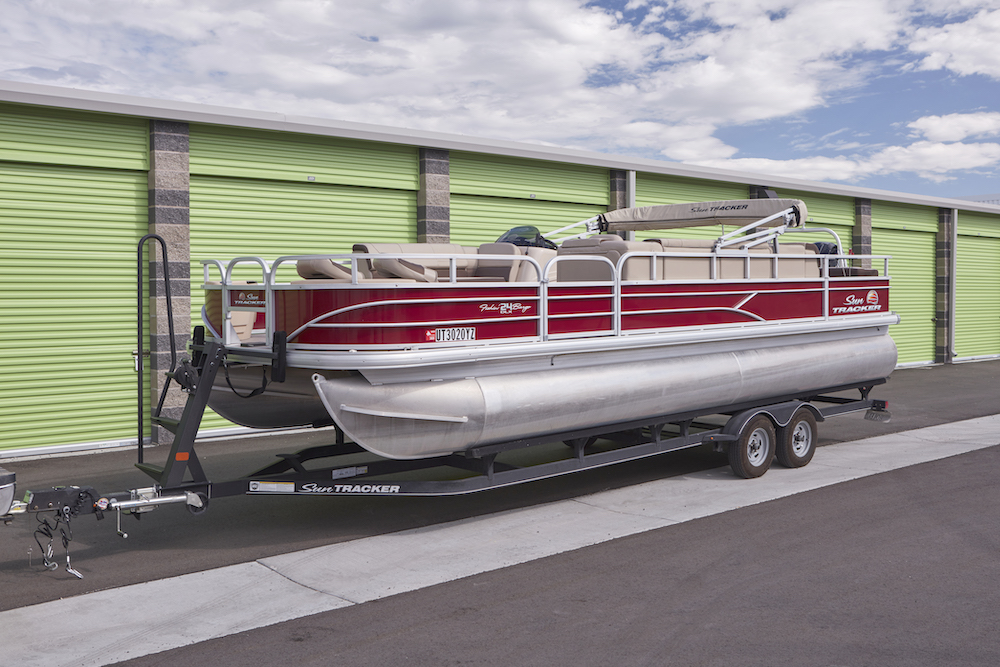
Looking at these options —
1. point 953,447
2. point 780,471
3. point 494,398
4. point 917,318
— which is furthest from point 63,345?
point 917,318

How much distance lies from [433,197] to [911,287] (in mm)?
14152

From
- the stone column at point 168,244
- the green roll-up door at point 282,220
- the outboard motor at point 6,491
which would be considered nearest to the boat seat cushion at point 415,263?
the outboard motor at point 6,491

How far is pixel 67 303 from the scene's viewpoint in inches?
403

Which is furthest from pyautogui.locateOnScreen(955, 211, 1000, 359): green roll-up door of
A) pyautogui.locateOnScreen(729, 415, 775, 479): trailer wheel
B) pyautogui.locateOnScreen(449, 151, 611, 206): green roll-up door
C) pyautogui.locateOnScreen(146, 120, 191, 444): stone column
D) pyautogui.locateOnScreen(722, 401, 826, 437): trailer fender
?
pyautogui.locateOnScreen(146, 120, 191, 444): stone column

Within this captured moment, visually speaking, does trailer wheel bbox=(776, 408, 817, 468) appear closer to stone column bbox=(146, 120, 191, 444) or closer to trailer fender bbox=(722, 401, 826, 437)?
trailer fender bbox=(722, 401, 826, 437)

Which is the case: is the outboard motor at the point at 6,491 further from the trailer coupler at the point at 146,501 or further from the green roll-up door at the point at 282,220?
the green roll-up door at the point at 282,220

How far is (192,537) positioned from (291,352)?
1717 millimetres

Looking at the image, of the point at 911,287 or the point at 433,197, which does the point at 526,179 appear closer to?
the point at 433,197

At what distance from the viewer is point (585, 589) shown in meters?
5.43

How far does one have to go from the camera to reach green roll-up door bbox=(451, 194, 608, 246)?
13.4m

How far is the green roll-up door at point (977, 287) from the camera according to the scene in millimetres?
22656

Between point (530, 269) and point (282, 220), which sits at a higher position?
point (282, 220)

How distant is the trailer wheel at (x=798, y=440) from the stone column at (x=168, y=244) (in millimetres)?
7044

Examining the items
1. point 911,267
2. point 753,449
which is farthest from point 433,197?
point 911,267
